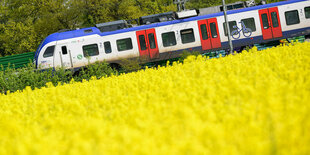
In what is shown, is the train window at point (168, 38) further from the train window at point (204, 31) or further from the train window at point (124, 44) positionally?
the train window at point (124, 44)

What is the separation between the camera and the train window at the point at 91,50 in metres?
20.0

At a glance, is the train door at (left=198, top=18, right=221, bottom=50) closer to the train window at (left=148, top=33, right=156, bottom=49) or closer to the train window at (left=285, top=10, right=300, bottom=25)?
the train window at (left=148, top=33, right=156, bottom=49)

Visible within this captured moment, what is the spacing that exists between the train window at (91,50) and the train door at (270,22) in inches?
370

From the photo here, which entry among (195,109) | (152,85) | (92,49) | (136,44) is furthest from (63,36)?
(195,109)

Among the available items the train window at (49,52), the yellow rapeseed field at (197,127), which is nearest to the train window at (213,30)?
the train window at (49,52)

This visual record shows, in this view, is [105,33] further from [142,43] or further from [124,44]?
[142,43]

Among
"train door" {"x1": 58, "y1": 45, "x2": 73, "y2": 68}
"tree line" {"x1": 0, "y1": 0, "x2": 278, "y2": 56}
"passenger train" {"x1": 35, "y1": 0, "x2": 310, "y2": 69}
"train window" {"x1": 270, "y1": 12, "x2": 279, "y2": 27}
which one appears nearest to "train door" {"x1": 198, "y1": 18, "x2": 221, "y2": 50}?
"passenger train" {"x1": 35, "y1": 0, "x2": 310, "y2": 69}

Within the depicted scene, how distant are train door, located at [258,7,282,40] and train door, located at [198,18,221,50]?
104 inches

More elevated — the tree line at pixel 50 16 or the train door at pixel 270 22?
the tree line at pixel 50 16

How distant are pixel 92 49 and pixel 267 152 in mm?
18378

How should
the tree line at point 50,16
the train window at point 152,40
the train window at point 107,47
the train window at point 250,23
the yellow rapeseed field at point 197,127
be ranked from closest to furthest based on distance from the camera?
the yellow rapeseed field at point 197,127 → the train window at point 107,47 → the train window at point 152,40 → the train window at point 250,23 → the tree line at point 50,16

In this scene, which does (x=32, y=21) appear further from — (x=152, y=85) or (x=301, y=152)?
(x=301, y=152)

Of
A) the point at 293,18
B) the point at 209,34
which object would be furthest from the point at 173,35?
the point at 293,18

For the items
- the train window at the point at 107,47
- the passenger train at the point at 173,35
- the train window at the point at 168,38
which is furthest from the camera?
the train window at the point at 168,38
